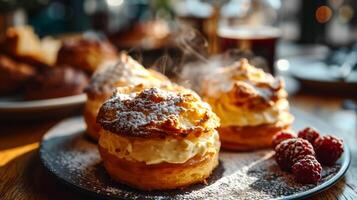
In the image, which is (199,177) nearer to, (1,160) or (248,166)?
(248,166)

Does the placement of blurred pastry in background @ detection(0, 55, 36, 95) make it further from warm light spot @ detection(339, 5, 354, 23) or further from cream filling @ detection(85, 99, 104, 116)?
warm light spot @ detection(339, 5, 354, 23)

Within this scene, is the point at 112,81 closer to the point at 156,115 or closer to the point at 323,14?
the point at 156,115

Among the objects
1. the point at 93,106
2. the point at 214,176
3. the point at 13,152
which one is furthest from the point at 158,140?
the point at 13,152

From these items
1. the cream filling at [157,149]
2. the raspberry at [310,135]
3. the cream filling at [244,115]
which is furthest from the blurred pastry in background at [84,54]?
the raspberry at [310,135]

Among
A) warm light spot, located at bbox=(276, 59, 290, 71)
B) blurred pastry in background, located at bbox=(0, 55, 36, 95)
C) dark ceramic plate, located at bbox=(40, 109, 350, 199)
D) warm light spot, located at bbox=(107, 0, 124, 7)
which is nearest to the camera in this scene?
dark ceramic plate, located at bbox=(40, 109, 350, 199)

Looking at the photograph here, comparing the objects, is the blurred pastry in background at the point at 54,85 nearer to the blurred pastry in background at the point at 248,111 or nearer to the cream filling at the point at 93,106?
the cream filling at the point at 93,106

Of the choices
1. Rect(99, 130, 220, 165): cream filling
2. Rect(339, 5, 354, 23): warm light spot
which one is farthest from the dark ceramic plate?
Rect(339, 5, 354, 23): warm light spot
